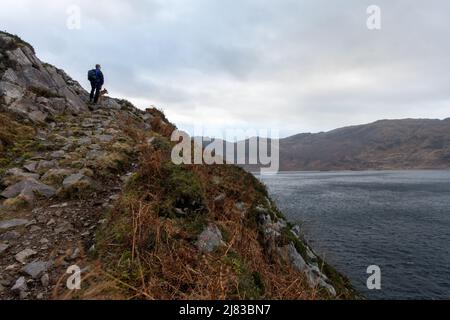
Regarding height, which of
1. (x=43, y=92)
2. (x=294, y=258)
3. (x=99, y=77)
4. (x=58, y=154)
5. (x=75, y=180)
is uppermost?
(x=99, y=77)

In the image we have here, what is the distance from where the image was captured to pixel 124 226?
5.44 meters

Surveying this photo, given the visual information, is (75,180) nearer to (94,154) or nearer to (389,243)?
(94,154)

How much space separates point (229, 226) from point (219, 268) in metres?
2.42

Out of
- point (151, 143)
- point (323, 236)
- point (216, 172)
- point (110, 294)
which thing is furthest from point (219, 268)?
point (323, 236)

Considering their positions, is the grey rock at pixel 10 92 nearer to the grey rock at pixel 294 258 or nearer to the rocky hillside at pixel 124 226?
the rocky hillside at pixel 124 226

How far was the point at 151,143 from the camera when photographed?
11.5 metres

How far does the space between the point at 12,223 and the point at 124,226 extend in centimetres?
238

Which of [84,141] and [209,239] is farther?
[84,141]

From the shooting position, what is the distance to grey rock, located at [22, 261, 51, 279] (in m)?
4.44

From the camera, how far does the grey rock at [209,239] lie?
5.63 meters

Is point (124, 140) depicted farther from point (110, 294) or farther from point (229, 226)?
point (110, 294)

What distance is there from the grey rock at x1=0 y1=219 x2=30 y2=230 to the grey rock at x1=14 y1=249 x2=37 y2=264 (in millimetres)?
1042

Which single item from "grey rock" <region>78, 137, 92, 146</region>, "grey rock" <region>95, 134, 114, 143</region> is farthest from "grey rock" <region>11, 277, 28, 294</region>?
"grey rock" <region>95, 134, 114, 143</region>

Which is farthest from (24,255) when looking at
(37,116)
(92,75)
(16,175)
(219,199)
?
(92,75)
